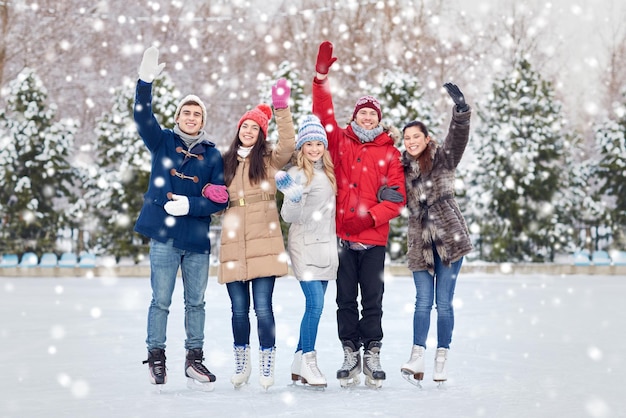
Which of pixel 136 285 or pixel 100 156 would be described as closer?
pixel 136 285

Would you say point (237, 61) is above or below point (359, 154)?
above

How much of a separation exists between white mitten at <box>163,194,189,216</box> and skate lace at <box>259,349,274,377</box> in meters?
1.01

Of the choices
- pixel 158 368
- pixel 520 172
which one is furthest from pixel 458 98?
pixel 520 172

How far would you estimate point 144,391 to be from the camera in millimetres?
5289

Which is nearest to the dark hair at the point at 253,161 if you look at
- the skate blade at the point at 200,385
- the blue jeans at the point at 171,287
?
the blue jeans at the point at 171,287

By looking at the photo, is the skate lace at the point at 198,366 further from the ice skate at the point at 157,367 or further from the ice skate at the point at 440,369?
the ice skate at the point at 440,369

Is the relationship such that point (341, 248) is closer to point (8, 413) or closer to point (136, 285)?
point (8, 413)

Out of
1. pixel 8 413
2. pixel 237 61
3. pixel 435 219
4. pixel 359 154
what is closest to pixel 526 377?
pixel 435 219

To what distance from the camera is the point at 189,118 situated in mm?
5488

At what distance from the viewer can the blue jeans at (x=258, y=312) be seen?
538 centimetres

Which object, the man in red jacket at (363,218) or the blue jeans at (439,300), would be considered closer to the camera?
the man in red jacket at (363,218)

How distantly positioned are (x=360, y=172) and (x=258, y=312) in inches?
43.9

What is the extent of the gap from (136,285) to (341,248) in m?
11.0

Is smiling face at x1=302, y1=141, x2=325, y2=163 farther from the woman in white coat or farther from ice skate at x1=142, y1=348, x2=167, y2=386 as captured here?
ice skate at x1=142, y1=348, x2=167, y2=386
